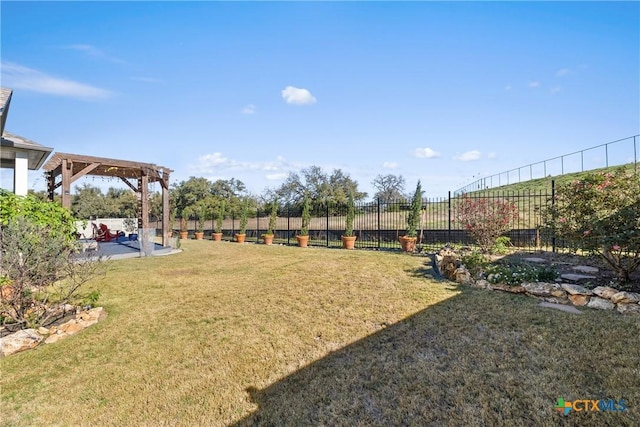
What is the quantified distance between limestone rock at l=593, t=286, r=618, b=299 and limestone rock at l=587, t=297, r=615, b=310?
0.06m

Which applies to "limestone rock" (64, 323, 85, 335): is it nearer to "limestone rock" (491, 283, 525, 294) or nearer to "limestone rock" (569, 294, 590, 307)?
"limestone rock" (491, 283, 525, 294)

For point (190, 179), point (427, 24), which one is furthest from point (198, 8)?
point (190, 179)

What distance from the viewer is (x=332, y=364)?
11.1 ft

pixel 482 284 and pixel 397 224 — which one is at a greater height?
pixel 397 224

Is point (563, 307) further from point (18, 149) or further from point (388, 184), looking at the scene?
point (388, 184)

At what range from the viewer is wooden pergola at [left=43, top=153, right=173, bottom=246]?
37.2ft

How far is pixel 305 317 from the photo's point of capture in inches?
186

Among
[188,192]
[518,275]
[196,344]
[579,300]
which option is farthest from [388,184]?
[196,344]

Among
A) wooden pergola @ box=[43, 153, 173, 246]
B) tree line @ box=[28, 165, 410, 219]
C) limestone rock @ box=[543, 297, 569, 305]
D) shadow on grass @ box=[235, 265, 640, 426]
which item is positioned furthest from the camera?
tree line @ box=[28, 165, 410, 219]

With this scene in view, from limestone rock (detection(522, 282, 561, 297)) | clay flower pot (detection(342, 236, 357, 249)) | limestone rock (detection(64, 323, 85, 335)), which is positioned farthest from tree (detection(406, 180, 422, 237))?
limestone rock (detection(64, 323, 85, 335))

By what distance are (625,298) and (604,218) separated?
53.7 inches

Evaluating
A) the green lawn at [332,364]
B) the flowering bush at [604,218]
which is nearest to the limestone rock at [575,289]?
the green lawn at [332,364]

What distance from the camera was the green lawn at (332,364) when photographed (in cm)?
257

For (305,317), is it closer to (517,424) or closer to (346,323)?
(346,323)
